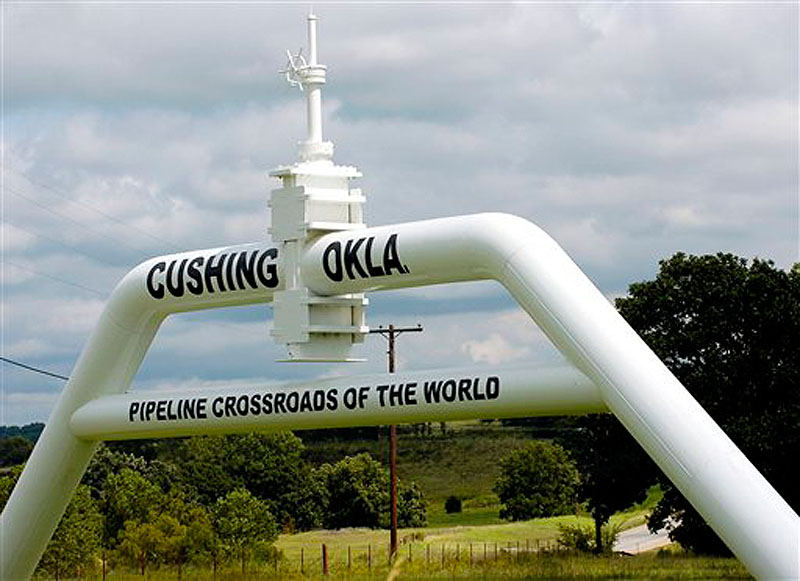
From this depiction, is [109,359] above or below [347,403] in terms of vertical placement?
above

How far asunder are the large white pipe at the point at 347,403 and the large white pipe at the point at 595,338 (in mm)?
436

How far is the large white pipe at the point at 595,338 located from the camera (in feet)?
50.4

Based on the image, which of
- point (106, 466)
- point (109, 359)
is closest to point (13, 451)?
point (106, 466)

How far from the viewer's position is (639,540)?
2827 inches

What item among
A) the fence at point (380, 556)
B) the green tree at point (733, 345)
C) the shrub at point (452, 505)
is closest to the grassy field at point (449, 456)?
the shrub at point (452, 505)

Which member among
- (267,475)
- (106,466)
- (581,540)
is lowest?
(581,540)

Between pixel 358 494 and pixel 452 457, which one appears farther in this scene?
pixel 452 457

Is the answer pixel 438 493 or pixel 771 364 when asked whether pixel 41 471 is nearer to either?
pixel 771 364

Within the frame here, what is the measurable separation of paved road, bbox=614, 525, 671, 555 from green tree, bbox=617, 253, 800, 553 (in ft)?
62.0

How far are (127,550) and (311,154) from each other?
83.4 feet

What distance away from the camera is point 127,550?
143ft

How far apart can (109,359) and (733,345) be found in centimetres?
2473

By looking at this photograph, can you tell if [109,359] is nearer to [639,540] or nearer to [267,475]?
[267,475]

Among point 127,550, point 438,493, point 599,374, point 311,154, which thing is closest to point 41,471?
point 311,154
